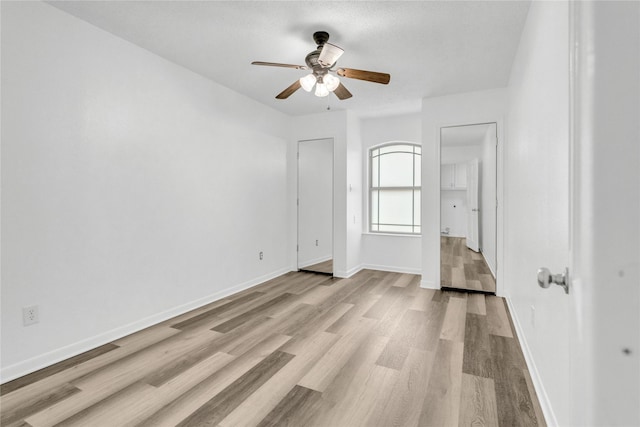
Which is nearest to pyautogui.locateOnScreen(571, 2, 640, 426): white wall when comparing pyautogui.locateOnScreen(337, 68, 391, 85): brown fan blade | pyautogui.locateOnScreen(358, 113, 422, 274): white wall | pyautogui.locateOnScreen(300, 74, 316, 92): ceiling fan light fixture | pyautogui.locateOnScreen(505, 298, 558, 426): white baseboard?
pyautogui.locateOnScreen(505, 298, 558, 426): white baseboard

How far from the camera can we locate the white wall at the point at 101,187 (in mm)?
2082

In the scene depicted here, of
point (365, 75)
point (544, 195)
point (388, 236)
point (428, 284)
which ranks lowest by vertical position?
point (428, 284)

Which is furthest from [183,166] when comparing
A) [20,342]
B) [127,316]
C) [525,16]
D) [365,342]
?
[525,16]

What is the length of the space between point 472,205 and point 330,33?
285 cm

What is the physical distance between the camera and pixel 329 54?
2377 mm

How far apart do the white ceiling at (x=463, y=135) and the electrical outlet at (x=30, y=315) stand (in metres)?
4.38

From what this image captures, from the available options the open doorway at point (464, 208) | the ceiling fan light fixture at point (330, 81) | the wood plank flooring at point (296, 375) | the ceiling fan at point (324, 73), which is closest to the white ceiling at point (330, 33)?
the ceiling fan at point (324, 73)

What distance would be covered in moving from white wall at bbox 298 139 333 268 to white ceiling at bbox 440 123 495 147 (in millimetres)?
1743

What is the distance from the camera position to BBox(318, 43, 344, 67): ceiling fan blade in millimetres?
2308

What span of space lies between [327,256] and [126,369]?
3.17 meters

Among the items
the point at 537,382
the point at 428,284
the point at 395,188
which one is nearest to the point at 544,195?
the point at 537,382

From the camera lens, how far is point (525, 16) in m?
2.33

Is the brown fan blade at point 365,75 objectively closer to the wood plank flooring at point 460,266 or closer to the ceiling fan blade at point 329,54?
the ceiling fan blade at point 329,54

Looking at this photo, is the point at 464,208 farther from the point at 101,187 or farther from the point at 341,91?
the point at 101,187
